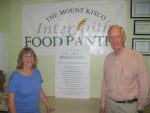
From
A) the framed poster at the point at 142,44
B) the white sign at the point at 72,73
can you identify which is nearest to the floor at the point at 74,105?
the white sign at the point at 72,73

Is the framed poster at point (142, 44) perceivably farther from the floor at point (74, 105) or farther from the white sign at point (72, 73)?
the floor at point (74, 105)

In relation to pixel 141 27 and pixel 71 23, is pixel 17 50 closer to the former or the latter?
pixel 71 23

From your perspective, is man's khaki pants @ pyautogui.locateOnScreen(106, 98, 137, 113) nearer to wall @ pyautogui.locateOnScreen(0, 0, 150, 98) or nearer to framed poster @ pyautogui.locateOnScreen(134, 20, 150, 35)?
wall @ pyautogui.locateOnScreen(0, 0, 150, 98)

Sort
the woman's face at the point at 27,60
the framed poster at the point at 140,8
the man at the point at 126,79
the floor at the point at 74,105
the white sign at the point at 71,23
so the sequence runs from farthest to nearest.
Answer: the white sign at the point at 71,23 → the framed poster at the point at 140,8 → the floor at the point at 74,105 → the woman's face at the point at 27,60 → the man at the point at 126,79

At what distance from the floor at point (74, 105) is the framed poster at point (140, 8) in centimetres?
118

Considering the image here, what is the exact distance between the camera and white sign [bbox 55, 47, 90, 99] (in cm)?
316

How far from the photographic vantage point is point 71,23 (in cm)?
317

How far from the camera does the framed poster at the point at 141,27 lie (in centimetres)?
298

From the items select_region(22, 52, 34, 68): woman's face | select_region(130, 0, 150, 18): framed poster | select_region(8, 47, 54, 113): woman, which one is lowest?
select_region(8, 47, 54, 113): woman

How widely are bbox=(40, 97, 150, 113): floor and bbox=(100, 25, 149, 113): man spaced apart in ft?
2.13

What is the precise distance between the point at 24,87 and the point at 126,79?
3.06 feet

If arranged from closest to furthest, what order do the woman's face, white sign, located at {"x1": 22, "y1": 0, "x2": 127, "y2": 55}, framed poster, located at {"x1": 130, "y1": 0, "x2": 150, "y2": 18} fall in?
the woman's face, framed poster, located at {"x1": 130, "y1": 0, "x2": 150, "y2": 18}, white sign, located at {"x1": 22, "y1": 0, "x2": 127, "y2": 55}

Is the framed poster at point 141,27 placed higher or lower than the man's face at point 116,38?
higher

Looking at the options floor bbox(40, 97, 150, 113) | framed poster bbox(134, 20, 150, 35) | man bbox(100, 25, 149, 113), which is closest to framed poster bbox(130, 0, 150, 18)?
framed poster bbox(134, 20, 150, 35)
